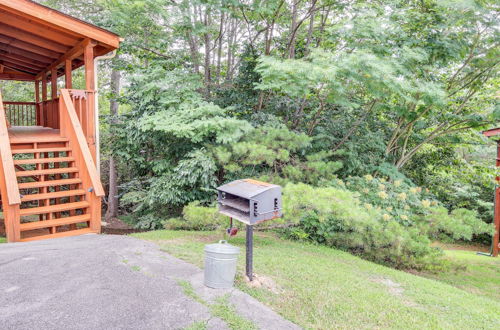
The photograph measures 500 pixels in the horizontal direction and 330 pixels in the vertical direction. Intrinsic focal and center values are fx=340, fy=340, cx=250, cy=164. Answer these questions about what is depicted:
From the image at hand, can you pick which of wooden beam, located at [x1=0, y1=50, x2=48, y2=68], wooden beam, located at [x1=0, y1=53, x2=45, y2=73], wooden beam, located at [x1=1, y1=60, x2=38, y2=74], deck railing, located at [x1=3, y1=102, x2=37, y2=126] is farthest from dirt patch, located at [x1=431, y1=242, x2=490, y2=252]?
wooden beam, located at [x1=1, y1=60, x2=38, y2=74]

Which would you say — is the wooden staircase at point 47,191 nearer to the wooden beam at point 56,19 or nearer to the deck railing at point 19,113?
the wooden beam at point 56,19

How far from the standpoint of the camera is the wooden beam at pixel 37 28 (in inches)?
226

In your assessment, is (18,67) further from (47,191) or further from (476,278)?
(476,278)

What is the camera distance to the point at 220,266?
3260 millimetres

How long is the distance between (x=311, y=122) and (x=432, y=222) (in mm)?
3835

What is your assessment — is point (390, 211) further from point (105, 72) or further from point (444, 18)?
point (105, 72)

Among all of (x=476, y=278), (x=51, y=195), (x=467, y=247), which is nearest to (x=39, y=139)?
(x=51, y=195)

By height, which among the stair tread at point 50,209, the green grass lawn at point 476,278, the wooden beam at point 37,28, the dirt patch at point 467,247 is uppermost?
the wooden beam at point 37,28

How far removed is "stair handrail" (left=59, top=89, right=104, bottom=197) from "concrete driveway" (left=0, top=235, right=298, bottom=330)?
4.16 feet

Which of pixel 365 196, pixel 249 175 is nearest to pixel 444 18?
pixel 365 196

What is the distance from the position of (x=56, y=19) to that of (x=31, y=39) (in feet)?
5.19

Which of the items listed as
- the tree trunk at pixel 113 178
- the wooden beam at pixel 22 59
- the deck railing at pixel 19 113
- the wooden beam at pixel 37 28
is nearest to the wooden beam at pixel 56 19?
the wooden beam at pixel 37 28

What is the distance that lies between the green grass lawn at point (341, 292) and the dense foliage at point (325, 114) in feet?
2.05

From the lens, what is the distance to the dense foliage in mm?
5848
